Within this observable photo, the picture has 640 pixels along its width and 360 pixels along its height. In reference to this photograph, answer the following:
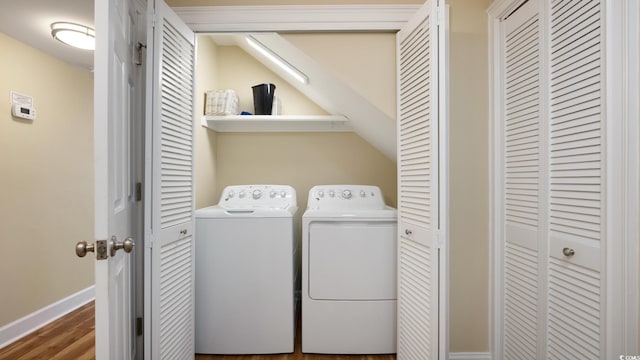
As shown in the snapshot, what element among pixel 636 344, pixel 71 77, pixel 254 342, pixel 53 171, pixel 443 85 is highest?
pixel 71 77

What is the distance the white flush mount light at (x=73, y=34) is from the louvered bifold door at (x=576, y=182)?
2.62 m

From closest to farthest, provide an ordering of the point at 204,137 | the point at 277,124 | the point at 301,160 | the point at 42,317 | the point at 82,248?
the point at 82,248 < the point at 42,317 < the point at 204,137 < the point at 277,124 < the point at 301,160

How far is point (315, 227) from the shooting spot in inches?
76.2

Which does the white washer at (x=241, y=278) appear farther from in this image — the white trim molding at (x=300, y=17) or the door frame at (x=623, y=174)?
the door frame at (x=623, y=174)

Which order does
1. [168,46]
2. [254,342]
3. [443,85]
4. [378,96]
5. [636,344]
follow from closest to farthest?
[636,344] < [443,85] < [168,46] < [378,96] < [254,342]

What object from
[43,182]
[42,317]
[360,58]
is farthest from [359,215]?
[42,317]

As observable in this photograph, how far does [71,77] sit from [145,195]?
196 centimetres

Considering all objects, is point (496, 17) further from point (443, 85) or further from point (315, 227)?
point (315, 227)

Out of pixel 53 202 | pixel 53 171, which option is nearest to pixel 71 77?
pixel 53 171

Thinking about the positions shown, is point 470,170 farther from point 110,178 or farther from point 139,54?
point 139,54

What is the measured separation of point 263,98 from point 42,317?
2367 mm

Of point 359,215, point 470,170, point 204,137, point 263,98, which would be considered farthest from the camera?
point 263,98

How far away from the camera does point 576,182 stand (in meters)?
1.17

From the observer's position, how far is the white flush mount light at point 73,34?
1931 millimetres
